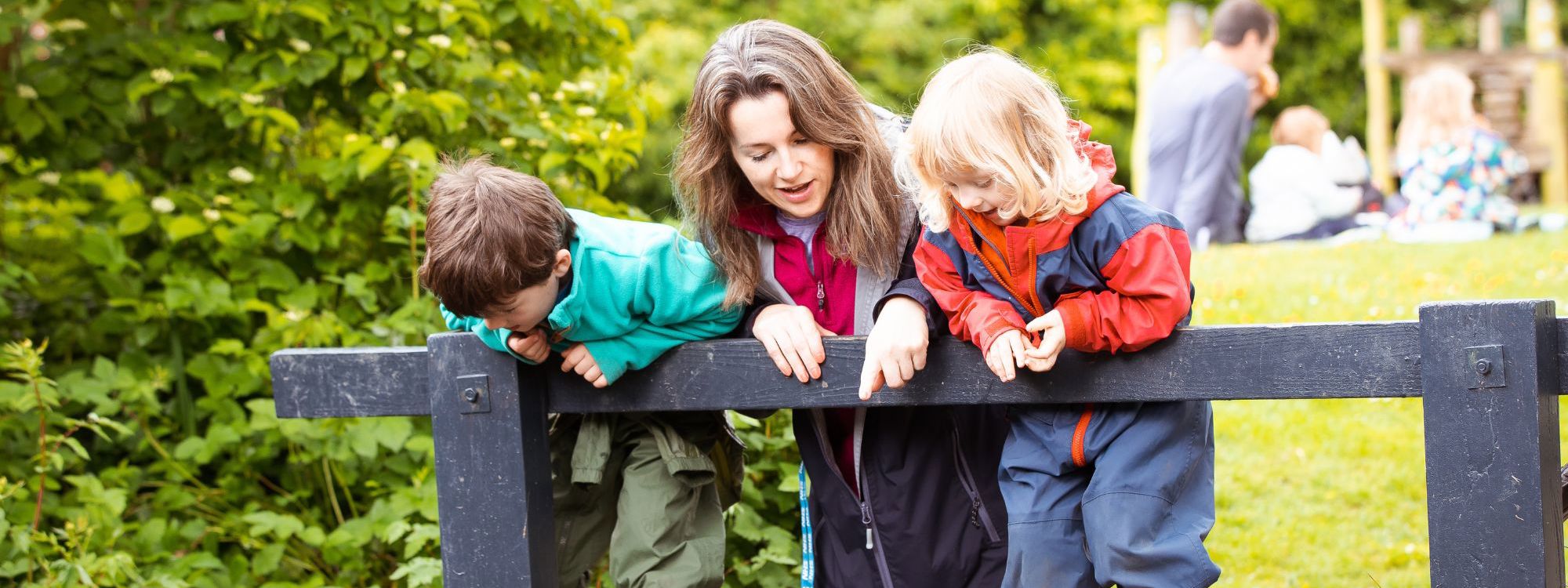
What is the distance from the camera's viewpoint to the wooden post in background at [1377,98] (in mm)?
12547

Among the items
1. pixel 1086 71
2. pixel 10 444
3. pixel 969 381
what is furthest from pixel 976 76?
pixel 1086 71

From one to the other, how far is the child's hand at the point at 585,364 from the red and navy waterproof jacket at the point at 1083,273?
549mm

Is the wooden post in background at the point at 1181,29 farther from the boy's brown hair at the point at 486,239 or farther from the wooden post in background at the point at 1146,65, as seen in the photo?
the boy's brown hair at the point at 486,239

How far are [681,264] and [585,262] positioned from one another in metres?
0.16

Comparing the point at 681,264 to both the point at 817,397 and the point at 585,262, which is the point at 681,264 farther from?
the point at 817,397

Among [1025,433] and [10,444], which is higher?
[1025,433]

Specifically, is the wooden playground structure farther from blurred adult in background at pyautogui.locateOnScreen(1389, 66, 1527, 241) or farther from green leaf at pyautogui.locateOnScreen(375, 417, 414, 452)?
green leaf at pyautogui.locateOnScreen(375, 417, 414, 452)

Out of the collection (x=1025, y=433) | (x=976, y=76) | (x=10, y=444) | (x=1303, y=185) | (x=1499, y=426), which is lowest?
(x=1303, y=185)

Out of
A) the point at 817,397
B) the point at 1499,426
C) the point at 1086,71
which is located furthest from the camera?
the point at 1086,71

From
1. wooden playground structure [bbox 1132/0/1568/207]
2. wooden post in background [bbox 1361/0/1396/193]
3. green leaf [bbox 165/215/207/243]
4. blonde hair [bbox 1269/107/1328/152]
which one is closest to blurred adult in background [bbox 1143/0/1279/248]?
blonde hair [bbox 1269/107/1328/152]

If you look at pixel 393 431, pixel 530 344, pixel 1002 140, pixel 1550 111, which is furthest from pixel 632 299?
pixel 1550 111

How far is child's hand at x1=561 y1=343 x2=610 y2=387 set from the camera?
2.21 metres

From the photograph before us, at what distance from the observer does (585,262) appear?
2154 mm

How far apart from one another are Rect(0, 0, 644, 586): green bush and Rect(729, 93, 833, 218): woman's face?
1476 millimetres
